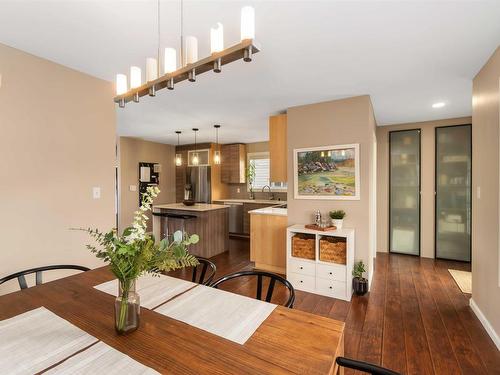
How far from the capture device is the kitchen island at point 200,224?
14.5 feet

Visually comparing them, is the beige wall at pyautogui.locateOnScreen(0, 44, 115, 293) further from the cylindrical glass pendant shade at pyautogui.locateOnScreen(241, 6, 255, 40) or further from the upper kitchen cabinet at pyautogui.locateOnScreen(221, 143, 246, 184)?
the upper kitchen cabinet at pyautogui.locateOnScreen(221, 143, 246, 184)

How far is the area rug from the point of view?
10.1 ft

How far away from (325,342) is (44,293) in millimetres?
1485

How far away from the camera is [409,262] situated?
414 centimetres

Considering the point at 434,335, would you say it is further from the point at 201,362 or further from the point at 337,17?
the point at 337,17

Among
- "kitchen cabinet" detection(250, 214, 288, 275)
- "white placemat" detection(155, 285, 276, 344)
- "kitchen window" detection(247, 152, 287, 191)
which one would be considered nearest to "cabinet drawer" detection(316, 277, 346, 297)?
"kitchen cabinet" detection(250, 214, 288, 275)

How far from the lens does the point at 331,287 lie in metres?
2.98

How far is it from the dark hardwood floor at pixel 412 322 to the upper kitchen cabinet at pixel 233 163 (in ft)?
10.3

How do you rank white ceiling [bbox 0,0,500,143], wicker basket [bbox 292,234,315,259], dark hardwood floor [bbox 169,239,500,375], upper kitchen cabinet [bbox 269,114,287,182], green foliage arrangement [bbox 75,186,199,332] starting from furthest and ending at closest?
1. upper kitchen cabinet [bbox 269,114,287,182]
2. wicker basket [bbox 292,234,315,259]
3. dark hardwood floor [bbox 169,239,500,375]
4. white ceiling [bbox 0,0,500,143]
5. green foliage arrangement [bbox 75,186,199,332]

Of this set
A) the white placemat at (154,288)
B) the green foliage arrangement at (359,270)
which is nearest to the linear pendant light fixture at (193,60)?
the white placemat at (154,288)

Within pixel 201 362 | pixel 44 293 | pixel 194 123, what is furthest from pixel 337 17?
pixel 194 123

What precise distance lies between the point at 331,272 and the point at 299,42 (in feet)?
7.96

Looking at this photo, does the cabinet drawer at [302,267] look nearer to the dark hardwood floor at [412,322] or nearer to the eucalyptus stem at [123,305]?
the dark hardwood floor at [412,322]

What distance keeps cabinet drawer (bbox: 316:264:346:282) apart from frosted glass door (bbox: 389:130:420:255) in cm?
231
